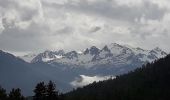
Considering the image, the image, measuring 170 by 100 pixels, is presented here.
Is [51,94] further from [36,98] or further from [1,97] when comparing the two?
[1,97]

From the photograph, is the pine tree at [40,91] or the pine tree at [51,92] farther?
the pine tree at [40,91]

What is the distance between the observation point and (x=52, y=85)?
65562mm

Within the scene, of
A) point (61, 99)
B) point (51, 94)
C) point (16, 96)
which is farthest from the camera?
point (16, 96)

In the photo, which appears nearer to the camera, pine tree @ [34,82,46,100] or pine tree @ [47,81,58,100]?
pine tree @ [47,81,58,100]

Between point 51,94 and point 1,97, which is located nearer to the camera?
point 51,94

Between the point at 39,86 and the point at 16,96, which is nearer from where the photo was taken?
the point at 39,86

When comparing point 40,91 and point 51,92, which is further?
point 40,91

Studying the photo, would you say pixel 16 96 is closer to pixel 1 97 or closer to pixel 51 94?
pixel 1 97

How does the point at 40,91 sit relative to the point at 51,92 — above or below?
above

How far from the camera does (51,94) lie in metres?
64.9

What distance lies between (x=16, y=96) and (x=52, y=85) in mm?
12180

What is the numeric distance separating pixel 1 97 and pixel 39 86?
14.0 m

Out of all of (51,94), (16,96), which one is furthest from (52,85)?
(16,96)

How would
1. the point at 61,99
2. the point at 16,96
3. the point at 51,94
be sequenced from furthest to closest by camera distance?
the point at 16,96, the point at 61,99, the point at 51,94
